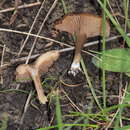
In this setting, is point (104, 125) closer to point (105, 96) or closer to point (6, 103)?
point (105, 96)

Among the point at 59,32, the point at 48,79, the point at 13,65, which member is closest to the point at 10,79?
the point at 13,65

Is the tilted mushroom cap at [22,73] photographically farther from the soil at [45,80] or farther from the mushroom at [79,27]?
the mushroom at [79,27]

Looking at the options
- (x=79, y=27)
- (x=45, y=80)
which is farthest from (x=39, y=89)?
(x=79, y=27)

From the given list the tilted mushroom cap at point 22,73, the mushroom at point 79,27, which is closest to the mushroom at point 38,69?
the tilted mushroom cap at point 22,73

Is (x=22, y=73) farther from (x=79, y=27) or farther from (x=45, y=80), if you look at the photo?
(x=79, y=27)

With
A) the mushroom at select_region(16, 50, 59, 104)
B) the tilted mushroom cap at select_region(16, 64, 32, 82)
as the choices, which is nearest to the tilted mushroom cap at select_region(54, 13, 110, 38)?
the mushroom at select_region(16, 50, 59, 104)

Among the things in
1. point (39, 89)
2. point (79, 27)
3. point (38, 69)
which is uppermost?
point (79, 27)
